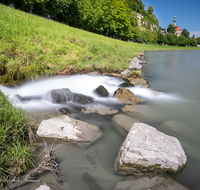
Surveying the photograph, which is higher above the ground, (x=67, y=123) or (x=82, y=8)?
(x=82, y=8)

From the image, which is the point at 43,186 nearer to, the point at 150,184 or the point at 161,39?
the point at 150,184

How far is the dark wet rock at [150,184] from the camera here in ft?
8.79

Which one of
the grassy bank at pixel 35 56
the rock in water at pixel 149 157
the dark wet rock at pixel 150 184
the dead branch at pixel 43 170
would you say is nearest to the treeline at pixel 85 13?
the grassy bank at pixel 35 56

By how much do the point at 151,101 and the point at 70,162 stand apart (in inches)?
202

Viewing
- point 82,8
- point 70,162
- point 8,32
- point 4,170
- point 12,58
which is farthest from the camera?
point 82,8

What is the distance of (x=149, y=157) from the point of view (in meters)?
2.95

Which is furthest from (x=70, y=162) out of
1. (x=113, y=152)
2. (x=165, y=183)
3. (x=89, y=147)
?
(x=165, y=183)

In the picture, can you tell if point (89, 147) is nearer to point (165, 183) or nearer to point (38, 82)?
point (165, 183)

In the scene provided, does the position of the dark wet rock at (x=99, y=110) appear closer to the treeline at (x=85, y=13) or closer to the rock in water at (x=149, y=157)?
the rock in water at (x=149, y=157)

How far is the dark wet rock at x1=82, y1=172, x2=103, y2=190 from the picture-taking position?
272cm

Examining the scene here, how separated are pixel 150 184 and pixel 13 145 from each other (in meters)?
2.62

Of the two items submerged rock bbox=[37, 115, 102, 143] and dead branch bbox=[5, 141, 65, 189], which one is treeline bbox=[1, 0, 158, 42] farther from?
dead branch bbox=[5, 141, 65, 189]

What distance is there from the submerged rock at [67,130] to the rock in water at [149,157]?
40.3 inches

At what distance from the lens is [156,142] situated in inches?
130
